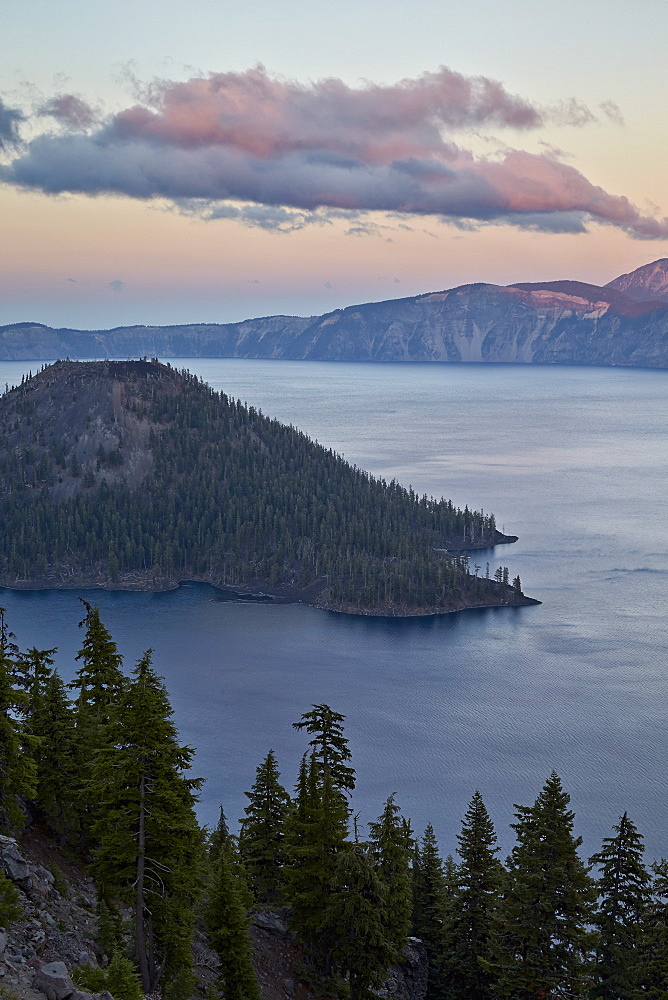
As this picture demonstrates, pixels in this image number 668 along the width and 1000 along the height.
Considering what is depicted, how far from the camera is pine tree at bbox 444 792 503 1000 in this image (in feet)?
175

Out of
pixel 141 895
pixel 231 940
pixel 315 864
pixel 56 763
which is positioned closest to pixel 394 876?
pixel 315 864

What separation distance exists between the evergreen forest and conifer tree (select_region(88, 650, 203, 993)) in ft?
0.27

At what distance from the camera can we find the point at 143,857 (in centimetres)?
3566

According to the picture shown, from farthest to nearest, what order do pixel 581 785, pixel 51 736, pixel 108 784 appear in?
pixel 581 785
pixel 51 736
pixel 108 784

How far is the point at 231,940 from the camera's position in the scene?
41.2m

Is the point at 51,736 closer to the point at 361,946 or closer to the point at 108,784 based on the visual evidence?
the point at 108,784

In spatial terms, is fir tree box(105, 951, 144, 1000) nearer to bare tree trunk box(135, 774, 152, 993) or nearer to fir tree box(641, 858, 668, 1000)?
bare tree trunk box(135, 774, 152, 993)

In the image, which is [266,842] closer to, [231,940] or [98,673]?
[98,673]

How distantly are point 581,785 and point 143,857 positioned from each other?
8415cm

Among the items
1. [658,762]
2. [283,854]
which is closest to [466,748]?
[658,762]

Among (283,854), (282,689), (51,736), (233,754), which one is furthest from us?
(282,689)

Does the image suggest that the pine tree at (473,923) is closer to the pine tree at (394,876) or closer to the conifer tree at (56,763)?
the pine tree at (394,876)

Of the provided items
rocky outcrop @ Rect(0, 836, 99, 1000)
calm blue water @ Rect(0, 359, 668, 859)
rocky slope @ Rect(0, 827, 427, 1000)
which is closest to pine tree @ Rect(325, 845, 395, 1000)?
rocky slope @ Rect(0, 827, 427, 1000)

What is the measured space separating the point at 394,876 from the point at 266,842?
9.21 metres
